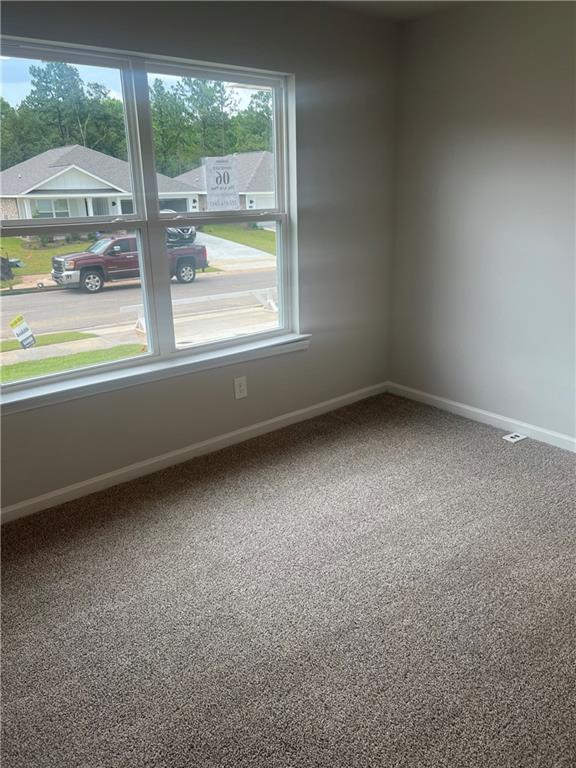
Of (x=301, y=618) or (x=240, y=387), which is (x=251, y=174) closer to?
(x=240, y=387)

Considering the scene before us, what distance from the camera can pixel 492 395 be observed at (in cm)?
347

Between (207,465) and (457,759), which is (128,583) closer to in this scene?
(207,465)

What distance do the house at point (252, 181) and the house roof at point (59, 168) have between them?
41 centimetres

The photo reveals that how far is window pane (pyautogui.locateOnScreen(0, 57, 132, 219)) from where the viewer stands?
2314mm

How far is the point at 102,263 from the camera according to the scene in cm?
270

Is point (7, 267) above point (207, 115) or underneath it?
underneath

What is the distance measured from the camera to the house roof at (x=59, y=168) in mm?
2355

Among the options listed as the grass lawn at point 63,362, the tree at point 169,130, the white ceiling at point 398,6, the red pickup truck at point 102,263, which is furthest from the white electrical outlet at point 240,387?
the white ceiling at point 398,6

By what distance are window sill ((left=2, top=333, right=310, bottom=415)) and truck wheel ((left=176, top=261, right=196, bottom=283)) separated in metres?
0.42

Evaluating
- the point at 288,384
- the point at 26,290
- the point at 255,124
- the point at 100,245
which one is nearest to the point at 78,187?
the point at 100,245

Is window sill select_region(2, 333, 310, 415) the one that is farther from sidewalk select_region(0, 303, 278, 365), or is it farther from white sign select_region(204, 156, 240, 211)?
white sign select_region(204, 156, 240, 211)

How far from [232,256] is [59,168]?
100cm

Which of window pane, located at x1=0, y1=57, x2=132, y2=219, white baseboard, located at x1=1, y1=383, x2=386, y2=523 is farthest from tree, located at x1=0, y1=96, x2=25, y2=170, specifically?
white baseboard, located at x1=1, y1=383, x2=386, y2=523

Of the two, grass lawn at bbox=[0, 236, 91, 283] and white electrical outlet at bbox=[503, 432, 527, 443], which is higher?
grass lawn at bbox=[0, 236, 91, 283]
